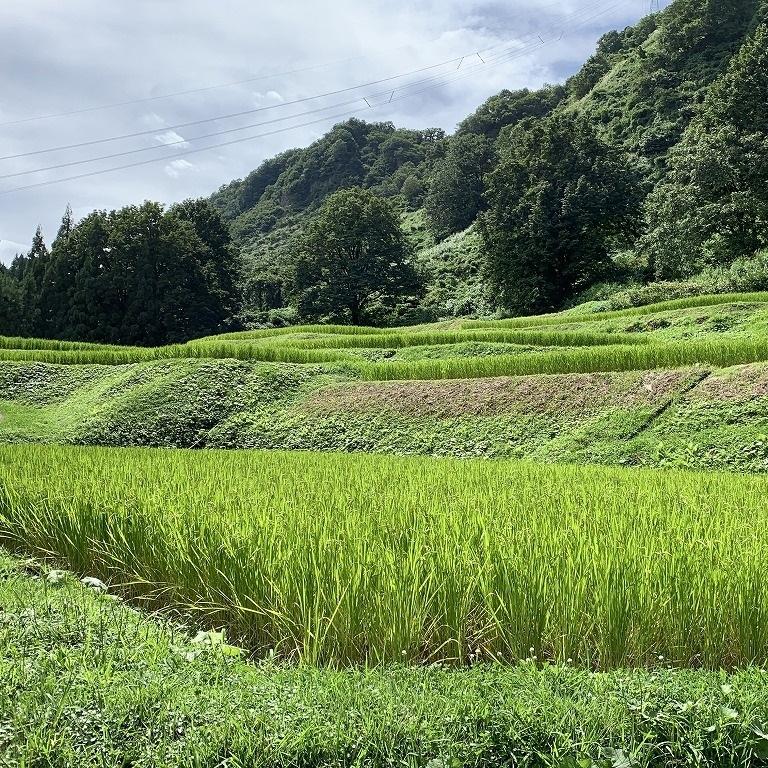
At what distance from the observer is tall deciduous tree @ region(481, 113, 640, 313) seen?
110 ft

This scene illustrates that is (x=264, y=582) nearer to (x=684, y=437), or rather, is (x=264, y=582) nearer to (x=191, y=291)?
(x=684, y=437)

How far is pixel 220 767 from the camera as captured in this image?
6.39 feet

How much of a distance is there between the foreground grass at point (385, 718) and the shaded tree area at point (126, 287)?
38.4 metres

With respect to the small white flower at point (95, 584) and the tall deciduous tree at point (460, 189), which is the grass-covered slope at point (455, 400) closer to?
the small white flower at point (95, 584)

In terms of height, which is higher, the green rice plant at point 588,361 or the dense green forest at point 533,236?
the dense green forest at point 533,236

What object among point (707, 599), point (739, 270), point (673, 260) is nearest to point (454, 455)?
point (707, 599)

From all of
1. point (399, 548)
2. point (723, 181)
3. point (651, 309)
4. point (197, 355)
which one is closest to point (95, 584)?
point (399, 548)

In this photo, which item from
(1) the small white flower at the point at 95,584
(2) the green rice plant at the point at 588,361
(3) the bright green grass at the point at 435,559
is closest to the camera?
(3) the bright green grass at the point at 435,559

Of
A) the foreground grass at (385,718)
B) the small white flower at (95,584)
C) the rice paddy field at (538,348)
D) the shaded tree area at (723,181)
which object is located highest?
the shaded tree area at (723,181)

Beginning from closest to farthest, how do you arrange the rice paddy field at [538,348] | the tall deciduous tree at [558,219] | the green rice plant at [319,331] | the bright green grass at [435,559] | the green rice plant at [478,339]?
the bright green grass at [435,559] < the rice paddy field at [538,348] < the green rice plant at [478,339] < the green rice plant at [319,331] < the tall deciduous tree at [558,219]

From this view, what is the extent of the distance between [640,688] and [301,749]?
118cm

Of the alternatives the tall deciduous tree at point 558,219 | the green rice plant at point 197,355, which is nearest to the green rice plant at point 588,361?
the green rice plant at point 197,355

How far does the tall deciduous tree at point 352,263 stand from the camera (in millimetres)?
40250

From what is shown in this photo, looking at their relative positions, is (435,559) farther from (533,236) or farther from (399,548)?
(533,236)
